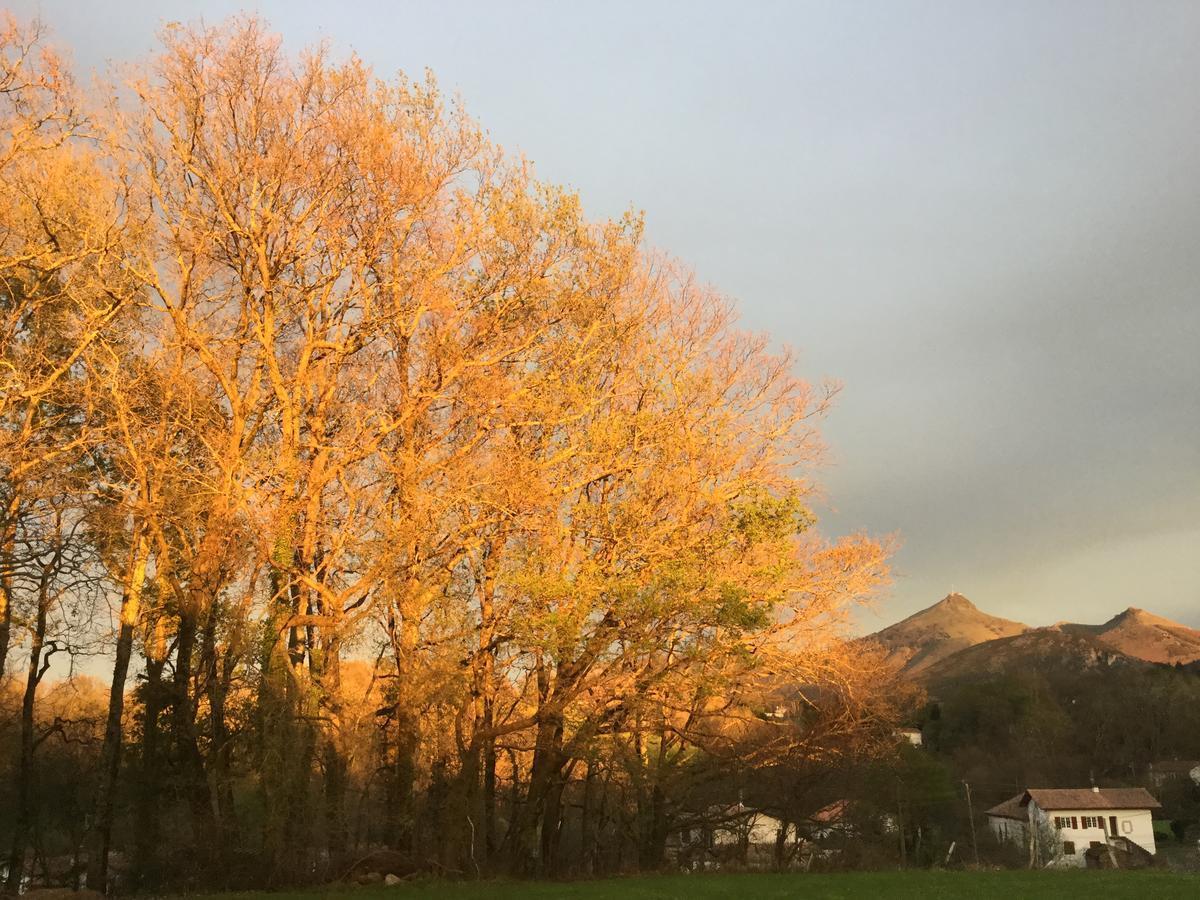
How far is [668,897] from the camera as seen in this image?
1703 cm

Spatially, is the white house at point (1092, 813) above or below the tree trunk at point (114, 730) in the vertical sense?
below

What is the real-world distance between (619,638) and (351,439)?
268 inches

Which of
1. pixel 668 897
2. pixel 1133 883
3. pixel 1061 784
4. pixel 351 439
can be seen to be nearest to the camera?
pixel 668 897

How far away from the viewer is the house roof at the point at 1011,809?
66.6 metres

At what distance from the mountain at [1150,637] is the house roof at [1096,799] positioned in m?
111

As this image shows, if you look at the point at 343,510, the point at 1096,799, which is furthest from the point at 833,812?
the point at 1096,799

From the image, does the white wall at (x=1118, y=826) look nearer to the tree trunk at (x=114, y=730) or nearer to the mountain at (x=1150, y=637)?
the tree trunk at (x=114, y=730)

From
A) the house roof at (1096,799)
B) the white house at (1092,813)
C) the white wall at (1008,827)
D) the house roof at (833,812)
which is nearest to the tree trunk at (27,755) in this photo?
the house roof at (833,812)

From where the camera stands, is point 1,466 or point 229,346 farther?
point 229,346

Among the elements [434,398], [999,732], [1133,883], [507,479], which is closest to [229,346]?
[434,398]

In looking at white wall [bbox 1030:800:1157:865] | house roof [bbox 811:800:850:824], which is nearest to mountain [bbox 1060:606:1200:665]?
white wall [bbox 1030:800:1157:865]

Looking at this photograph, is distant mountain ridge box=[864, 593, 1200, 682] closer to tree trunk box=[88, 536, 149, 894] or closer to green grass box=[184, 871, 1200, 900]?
green grass box=[184, 871, 1200, 900]

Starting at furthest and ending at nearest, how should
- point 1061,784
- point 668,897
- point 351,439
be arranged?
point 1061,784, point 351,439, point 668,897

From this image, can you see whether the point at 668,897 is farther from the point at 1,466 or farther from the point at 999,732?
the point at 999,732
